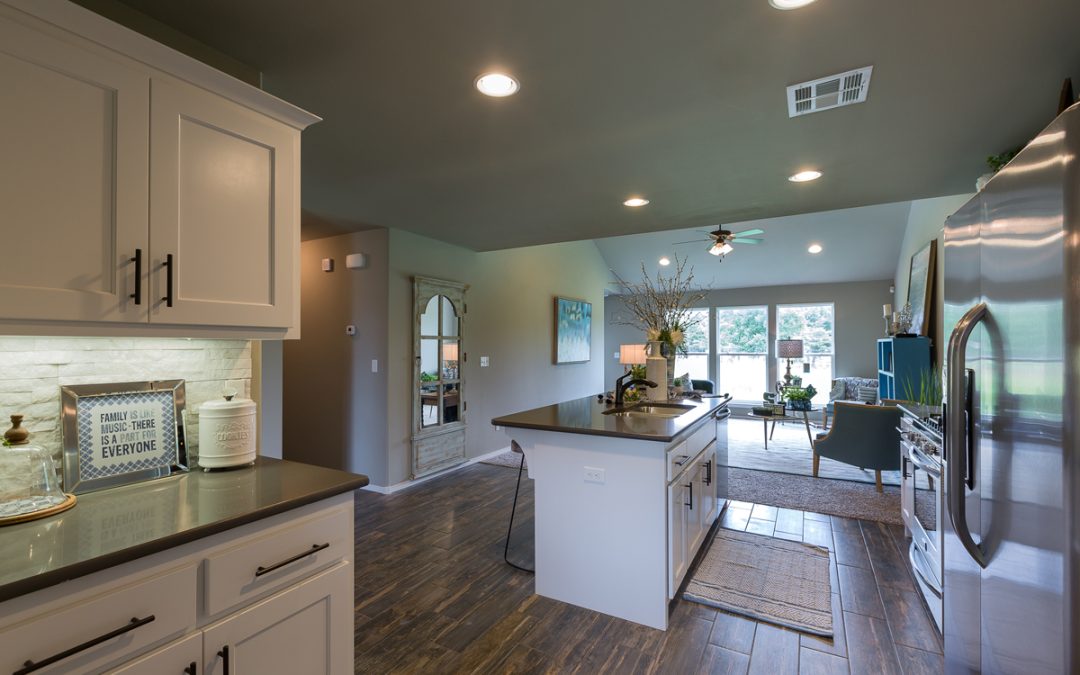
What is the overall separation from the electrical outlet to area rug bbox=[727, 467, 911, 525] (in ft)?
7.68

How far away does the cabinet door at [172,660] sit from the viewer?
3.36 feet

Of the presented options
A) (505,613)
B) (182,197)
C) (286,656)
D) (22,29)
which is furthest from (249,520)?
(505,613)

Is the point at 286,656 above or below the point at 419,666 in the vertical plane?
above

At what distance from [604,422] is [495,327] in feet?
11.1

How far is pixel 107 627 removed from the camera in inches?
39.0

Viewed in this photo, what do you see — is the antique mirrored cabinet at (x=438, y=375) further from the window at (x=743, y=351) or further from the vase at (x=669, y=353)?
the window at (x=743, y=351)

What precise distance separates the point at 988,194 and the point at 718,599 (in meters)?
2.16

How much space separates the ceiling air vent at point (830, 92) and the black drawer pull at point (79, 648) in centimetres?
262

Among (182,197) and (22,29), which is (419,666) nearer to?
(182,197)

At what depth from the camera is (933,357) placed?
5215 millimetres

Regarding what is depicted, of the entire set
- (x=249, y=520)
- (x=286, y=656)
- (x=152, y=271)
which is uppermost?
(x=152, y=271)

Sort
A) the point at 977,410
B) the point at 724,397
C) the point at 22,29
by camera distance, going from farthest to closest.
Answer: the point at 724,397
the point at 977,410
the point at 22,29

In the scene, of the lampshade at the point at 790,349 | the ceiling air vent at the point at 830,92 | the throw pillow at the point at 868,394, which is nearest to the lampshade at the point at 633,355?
the ceiling air vent at the point at 830,92

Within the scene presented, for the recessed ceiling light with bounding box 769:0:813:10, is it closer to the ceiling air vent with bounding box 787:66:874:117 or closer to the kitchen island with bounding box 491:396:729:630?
the ceiling air vent with bounding box 787:66:874:117
